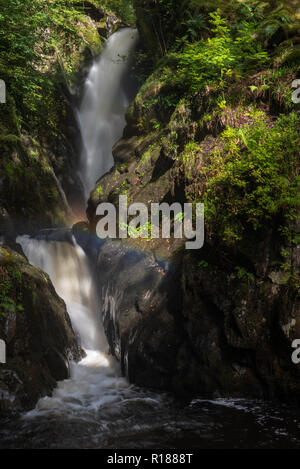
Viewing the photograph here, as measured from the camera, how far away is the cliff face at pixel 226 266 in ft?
17.1

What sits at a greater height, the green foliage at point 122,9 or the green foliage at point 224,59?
the green foliage at point 122,9

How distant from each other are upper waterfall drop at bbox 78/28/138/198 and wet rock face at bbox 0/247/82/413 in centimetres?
889

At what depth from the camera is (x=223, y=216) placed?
5.72 m

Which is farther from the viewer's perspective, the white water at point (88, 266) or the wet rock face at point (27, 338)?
the white water at point (88, 266)

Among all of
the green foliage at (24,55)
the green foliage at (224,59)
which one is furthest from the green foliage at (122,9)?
the green foliage at (224,59)

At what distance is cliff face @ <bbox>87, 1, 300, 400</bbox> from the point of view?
5.20 meters

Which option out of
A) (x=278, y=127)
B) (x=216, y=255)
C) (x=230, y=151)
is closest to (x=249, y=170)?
(x=230, y=151)

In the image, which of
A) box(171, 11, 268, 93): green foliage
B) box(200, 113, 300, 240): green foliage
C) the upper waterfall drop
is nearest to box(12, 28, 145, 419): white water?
the upper waterfall drop

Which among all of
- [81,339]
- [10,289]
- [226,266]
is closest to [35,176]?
[81,339]

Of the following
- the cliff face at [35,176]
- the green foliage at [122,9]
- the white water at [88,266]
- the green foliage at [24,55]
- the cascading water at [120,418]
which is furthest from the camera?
the green foliage at [122,9]

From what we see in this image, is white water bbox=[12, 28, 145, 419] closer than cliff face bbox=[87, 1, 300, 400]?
No

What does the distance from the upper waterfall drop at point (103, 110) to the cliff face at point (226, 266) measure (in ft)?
25.4

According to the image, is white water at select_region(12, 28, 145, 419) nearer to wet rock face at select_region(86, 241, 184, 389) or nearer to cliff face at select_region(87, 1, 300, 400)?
wet rock face at select_region(86, 241, 184, 389)

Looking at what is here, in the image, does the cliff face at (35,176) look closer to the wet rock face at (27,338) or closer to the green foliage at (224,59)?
the wet rock face at (27,338)
